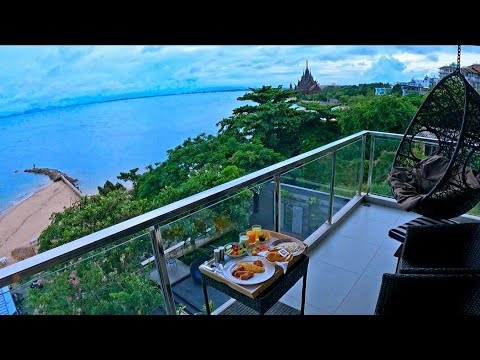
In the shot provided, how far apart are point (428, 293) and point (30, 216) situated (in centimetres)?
1532

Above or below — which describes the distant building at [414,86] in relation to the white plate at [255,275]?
above

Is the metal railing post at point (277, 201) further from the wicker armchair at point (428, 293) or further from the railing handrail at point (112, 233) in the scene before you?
the wicker armchair at point (428, 293)

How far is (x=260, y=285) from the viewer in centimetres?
177

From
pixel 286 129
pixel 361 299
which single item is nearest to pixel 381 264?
pixel 361 299

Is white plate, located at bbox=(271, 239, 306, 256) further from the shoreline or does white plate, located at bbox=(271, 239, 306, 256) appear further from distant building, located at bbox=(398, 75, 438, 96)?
the shoreline

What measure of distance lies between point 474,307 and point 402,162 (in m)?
2.24

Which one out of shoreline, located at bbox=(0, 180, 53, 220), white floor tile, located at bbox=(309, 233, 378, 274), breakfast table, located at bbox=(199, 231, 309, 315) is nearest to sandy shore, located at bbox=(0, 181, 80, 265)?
shoreline, located at bbox=(0, 180, 53, 220)

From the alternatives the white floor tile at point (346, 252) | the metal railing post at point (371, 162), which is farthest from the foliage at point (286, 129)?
the white floor tile at point (346, 252)

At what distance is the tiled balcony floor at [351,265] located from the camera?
2.53 meters

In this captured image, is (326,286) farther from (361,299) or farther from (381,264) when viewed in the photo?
(381,264)

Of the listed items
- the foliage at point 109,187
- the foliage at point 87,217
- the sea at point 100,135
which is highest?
the sea at point 100,135

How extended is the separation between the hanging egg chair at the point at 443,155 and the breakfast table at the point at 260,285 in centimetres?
136
